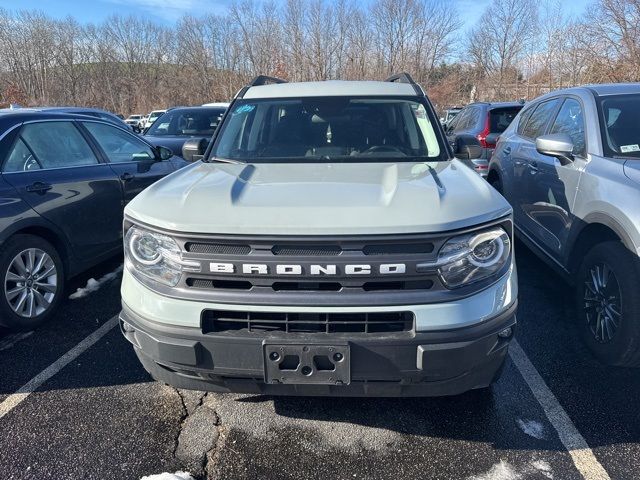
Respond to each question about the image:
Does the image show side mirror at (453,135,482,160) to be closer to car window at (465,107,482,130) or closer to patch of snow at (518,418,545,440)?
patch of snow at (518,418,545,440)

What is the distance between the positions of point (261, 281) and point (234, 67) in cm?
5104

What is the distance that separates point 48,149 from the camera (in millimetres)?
4098

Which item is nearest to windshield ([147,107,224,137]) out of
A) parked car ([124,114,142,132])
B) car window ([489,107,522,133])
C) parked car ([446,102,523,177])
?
parked car ([124,114,142,132])

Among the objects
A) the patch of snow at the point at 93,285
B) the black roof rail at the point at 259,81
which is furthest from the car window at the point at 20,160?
the black roof rail at the point at 259,81

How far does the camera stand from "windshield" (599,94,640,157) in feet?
11.6

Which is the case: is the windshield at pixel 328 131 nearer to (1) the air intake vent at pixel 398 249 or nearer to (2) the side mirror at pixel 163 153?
(1) the air intake vent at pixel 398 249

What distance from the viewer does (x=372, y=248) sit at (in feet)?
7.00

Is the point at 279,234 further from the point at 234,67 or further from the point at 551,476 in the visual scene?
the point at 234,67

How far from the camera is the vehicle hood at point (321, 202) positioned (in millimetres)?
2133

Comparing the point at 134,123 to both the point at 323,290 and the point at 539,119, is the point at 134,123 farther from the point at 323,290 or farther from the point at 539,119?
the point at 323,290

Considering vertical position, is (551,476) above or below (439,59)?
below

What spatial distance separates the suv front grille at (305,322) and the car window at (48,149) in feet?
8.39

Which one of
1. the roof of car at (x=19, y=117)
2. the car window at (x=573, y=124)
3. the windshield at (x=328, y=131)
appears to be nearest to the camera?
the windshield at (x=328, y=131)

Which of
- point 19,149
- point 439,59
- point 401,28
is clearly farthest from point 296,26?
point 19,149
